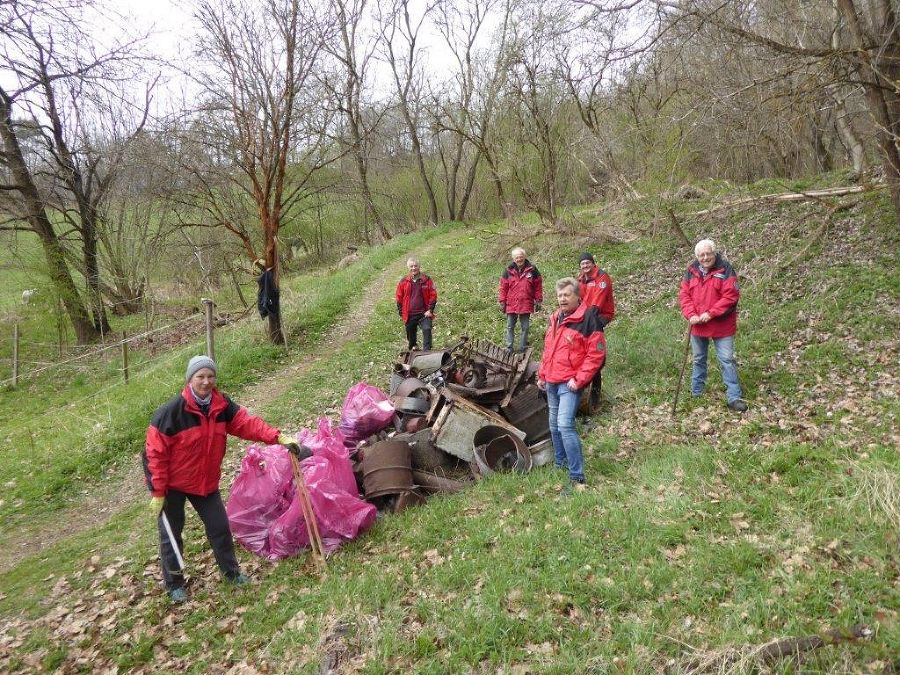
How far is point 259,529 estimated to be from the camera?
4.71m

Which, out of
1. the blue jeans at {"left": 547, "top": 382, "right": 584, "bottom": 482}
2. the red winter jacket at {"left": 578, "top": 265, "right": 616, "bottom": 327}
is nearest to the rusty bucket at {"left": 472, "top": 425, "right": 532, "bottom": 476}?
the blue jeans at {"left": 547, "top": 382, "right": 584, "bottom": 482}

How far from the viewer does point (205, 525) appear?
165 inches

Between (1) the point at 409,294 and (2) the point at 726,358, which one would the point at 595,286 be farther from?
(1) the point at 409,294

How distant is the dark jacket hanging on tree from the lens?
1031 centimetres

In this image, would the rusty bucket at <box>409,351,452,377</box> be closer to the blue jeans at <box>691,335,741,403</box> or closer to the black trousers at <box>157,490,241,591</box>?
the blue jeans at <box>691,335,741,403</box>

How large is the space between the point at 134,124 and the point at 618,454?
18.4 m

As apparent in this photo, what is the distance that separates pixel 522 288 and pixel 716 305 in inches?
121

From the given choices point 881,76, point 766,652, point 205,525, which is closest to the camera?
point 766,652

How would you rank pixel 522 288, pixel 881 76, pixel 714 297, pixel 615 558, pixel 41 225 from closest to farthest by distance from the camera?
pixel 615 558, pixel 714 297, pixel 881 76, pixel 522 288, pixel 41 225

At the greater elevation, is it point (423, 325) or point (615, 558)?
point (423, 325)

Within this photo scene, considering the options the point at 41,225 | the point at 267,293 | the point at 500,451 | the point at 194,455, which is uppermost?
the point at 41,225

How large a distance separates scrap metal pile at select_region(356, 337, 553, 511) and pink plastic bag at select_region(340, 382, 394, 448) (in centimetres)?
11

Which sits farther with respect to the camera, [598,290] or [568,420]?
[598,290]

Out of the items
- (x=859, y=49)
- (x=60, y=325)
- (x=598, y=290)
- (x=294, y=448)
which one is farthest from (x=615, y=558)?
(x=60, y=325)
